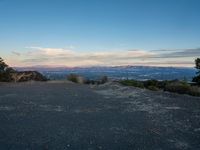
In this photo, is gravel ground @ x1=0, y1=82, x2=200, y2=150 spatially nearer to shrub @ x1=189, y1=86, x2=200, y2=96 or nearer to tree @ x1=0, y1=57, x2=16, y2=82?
shrub @ x1=189, y1=86, x2=200, y2=96

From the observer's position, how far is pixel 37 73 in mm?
46281

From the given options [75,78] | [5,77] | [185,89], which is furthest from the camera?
[75,78]

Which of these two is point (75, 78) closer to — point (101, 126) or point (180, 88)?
point (180, 88)

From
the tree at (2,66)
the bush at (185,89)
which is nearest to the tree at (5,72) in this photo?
the tree at (2,66)

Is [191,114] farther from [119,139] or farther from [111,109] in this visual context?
[119,139]

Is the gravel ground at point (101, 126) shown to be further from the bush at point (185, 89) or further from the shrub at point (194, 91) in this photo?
the bush at point (185, 89)

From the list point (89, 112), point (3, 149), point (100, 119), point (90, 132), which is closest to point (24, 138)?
point (3, 149)

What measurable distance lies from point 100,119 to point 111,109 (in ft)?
9.27

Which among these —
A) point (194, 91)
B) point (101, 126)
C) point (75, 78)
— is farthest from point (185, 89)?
point (75, 78)

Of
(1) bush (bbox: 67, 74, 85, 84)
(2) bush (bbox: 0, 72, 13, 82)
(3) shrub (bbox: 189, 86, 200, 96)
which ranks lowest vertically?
(3) shrub (bbox: 189, 86, 200, 96)

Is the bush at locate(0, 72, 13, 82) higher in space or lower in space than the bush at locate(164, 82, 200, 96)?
higher

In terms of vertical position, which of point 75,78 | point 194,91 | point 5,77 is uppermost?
point 5,77

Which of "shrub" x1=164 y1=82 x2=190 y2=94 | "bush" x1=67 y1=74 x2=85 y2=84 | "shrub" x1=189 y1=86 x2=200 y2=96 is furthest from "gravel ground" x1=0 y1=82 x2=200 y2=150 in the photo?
"bush" x1=67 y1=74 x2=85 y2=84

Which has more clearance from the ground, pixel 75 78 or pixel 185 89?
pixel 75 78
